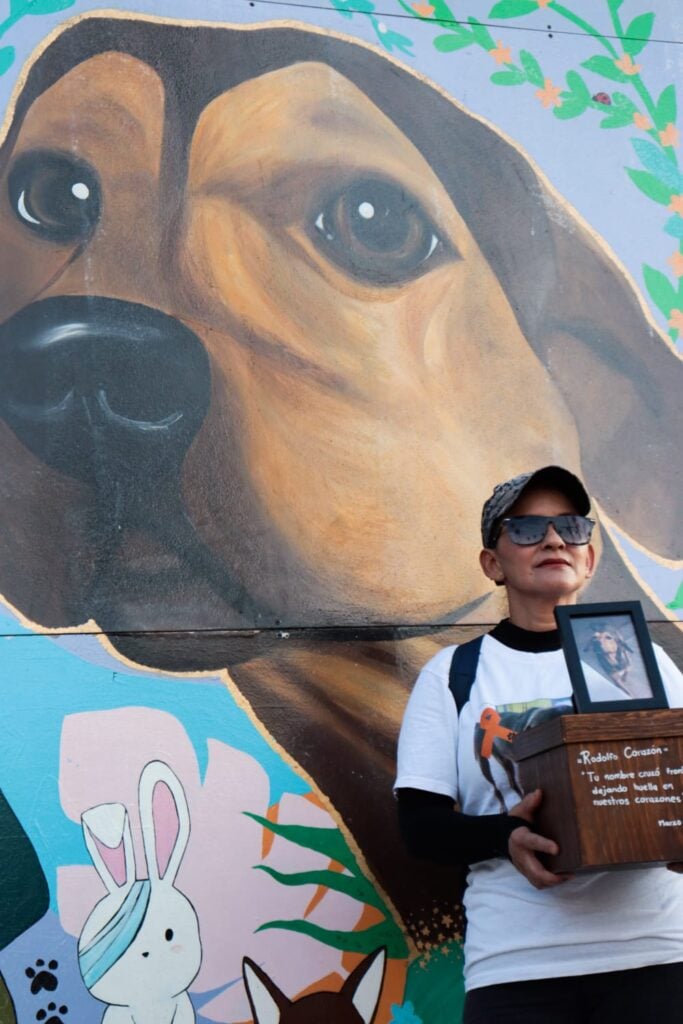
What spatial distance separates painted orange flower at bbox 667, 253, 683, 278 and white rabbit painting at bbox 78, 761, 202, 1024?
2.03 meters

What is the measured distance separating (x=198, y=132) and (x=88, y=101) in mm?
281

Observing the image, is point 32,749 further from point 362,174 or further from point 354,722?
point 362,174

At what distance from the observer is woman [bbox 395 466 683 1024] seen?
2.41 m

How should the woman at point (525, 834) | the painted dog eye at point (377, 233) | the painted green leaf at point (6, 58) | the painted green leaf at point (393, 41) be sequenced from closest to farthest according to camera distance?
the woman at point (525, 834)
the painted green leaf at point (6, 58)
the painted dog eye at point (377, 233)
the painted green leaf at point (393, 41)

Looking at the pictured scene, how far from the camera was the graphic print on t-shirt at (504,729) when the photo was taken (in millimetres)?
2621

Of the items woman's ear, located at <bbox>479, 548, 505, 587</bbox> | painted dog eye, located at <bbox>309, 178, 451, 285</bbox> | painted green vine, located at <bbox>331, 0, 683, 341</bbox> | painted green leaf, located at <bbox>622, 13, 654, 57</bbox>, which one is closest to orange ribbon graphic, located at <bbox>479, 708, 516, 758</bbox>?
woman's ear, located at <bbox>479, 548, 505, 587</bbox>

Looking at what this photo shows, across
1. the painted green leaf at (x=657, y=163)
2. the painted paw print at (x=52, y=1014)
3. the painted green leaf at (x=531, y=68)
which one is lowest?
the painted paw print at (x=52, y=1014)

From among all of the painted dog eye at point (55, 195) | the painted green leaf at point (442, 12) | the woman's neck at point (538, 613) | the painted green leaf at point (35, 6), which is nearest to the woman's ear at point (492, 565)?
the woman's neck at point (538, 613)

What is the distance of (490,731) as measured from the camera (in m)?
2.65

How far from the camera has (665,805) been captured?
234 centimetres

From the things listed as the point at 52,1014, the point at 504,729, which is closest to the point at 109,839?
the point at 52,1014

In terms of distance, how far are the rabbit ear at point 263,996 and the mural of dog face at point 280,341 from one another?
0.79 m

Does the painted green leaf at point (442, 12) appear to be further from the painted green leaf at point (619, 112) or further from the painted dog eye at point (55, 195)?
the painted dog eye at point (55, 195)

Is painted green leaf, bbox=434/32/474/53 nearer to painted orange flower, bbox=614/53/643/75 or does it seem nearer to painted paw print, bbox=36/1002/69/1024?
painted orange flower, bbox=614/53/643/75
